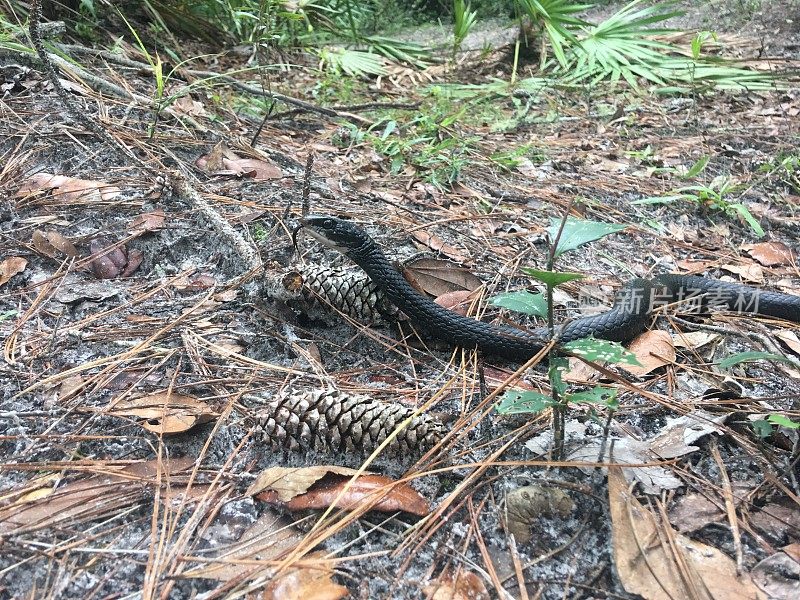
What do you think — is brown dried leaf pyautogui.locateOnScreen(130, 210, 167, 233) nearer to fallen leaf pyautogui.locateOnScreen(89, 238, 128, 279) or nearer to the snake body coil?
fallen leaf pyautogui.locateOnScreen(89, 238, 128, 279)

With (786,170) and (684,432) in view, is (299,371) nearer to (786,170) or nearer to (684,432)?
(684,432)

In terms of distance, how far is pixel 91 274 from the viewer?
1.89m

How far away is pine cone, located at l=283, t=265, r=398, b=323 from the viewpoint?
1.75m

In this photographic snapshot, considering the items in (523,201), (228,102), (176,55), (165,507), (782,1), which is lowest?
(165,507)

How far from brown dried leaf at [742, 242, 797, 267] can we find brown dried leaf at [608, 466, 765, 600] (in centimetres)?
181

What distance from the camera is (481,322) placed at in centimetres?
170

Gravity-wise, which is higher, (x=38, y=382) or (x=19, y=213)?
(x=19, y=213)

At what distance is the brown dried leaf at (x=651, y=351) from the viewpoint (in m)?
1.62

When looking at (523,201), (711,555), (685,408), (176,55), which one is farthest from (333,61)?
(711,555)

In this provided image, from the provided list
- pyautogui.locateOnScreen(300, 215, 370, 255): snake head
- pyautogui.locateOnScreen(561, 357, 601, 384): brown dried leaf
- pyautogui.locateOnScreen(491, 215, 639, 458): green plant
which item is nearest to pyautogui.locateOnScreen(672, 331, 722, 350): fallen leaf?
pyautogui.locateOnScreen(561, 357, 601, 384): brown dried leaf

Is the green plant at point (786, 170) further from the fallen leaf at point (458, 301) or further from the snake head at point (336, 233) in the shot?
the snake head at point (336, 233)

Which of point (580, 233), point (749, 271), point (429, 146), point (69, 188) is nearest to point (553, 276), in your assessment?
point (580, 233)

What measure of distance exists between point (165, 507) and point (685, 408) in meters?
1.30

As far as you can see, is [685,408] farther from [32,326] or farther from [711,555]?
[32,326]
